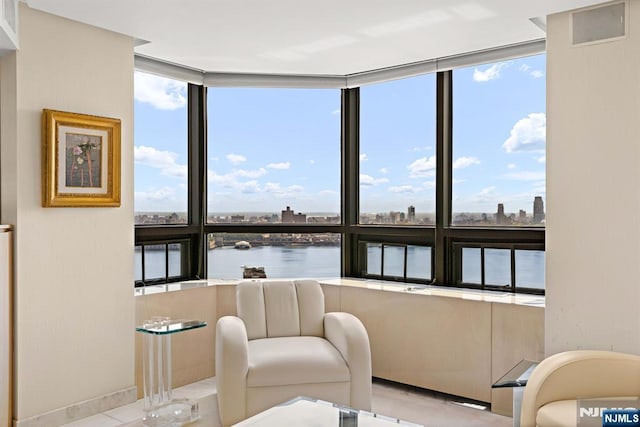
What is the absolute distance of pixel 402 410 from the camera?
11.7 ft

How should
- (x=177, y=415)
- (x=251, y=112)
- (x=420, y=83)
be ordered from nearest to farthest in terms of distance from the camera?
(x=177, y=415)
(x=420, y=83)
(x=251, y=112)

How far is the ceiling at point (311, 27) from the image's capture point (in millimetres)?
3082

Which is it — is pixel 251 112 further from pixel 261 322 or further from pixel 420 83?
pixel 261 322

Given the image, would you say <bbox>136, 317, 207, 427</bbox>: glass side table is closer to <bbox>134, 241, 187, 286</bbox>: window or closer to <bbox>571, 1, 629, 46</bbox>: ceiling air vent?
<bbox>134, 241, 187, 286</bbox>: window

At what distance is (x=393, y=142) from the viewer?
459 cm

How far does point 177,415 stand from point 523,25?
10.6 ft

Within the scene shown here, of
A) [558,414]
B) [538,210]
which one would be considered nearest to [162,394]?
[558,414]

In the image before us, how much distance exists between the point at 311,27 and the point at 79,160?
1682mm

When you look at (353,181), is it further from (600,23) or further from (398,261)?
(600,23)

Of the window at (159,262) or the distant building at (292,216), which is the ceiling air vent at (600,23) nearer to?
the distant building at (292,216)

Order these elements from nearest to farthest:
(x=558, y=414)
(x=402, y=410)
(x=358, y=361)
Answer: (x=558, y=414), (x=358, y=361), (x=402, y=410)

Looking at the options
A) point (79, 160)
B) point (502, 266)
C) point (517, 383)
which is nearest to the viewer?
point (517, 383)

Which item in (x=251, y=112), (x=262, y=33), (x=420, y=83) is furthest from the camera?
(x=251, y=112)

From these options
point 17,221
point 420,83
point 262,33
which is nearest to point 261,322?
point 17,221
